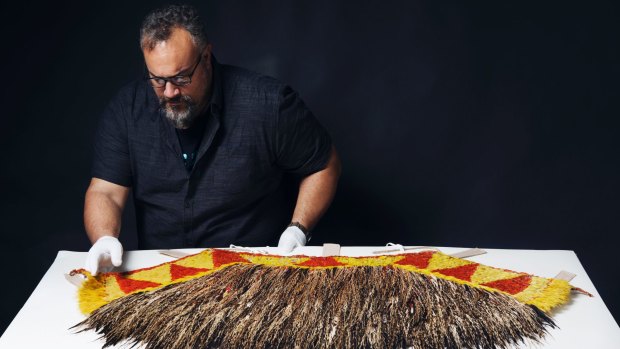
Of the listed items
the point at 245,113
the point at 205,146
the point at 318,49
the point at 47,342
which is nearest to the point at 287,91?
the point at 245,113

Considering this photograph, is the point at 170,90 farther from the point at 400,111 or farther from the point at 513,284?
the point at 400,111

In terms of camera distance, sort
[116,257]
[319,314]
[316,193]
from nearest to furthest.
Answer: [319,314] → [116,257] → [316,193]

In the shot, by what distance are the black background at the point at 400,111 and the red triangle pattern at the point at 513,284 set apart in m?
1.49

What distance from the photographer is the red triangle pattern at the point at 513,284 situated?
1723 millimetres

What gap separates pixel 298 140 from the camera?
247 centimetres

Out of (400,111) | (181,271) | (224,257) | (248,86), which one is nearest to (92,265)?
(181,271)

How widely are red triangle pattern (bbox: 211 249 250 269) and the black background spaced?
1.29 metres

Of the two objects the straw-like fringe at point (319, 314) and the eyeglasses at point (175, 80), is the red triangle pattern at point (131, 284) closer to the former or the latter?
the straw-like fringe at point (319, 314)

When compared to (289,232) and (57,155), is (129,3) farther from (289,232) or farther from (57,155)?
(289,232)

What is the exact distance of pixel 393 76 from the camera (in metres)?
3.16

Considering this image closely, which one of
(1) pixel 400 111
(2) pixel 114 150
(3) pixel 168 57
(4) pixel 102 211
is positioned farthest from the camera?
(1) pixel 400 111

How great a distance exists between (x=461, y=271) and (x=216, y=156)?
0.88 m

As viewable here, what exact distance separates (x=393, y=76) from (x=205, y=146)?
107 cm

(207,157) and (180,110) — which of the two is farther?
(207,157)
